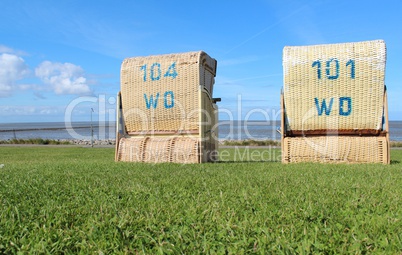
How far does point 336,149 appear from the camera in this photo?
649 cm

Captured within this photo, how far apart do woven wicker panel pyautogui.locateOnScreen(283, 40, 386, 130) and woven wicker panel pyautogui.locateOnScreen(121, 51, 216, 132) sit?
172 cm

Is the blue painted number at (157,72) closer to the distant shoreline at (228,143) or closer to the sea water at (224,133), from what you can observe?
the sea water at (224,133)

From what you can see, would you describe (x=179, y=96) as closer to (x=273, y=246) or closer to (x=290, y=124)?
(x=290, y=124)

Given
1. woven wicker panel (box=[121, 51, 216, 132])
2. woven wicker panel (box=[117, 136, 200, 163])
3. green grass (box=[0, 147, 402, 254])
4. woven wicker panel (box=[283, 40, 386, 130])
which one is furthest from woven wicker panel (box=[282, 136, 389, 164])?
green grass (box=[0, 147, 402, 254])

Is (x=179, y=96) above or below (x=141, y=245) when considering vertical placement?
above

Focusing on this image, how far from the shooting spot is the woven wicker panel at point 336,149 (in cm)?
640

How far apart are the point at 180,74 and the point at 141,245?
A: 17.3 feet

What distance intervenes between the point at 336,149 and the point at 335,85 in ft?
3.92

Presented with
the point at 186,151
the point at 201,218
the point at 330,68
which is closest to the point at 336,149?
the point at 330,68

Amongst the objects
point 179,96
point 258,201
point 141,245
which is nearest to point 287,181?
point 258,201

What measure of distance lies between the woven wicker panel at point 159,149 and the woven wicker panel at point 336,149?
1.82 metres

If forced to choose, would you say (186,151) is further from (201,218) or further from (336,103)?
(201,218)

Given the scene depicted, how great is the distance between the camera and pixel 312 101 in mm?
6645

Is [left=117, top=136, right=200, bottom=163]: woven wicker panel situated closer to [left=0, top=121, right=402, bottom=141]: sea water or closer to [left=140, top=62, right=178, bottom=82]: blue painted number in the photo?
[left=140, top=62, right=178, bottom=82]: blue painted number
